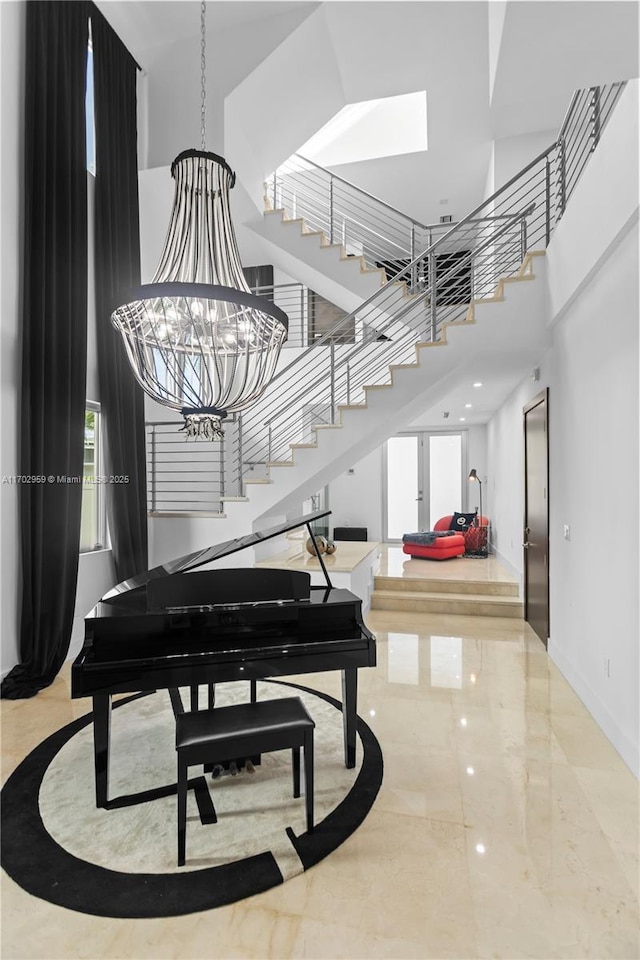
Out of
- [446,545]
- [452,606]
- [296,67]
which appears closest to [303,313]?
[296,67]

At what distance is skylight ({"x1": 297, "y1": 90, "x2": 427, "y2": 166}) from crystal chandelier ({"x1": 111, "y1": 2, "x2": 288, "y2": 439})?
5388 millimetres

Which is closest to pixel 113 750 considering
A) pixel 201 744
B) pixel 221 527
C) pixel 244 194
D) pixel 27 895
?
pixel 27 895

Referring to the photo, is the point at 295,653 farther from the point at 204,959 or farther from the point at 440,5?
the point at 440,5

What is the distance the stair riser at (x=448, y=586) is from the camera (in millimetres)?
5750

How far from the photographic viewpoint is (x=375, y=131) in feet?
22.7

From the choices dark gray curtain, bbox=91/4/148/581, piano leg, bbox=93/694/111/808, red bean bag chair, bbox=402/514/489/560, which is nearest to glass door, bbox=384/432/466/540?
red bean bag chair, bbox=402/514/489/560

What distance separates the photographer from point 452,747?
2832mm

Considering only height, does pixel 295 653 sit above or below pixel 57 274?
below

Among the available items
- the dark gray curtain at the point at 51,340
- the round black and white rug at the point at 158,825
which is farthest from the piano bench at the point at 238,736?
the dark gray curtain at the point at 51,340

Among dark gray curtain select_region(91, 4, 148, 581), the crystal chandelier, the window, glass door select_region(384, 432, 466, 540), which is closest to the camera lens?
the crystal chandelier

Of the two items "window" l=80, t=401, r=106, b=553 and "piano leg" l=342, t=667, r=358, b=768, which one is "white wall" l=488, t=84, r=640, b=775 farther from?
"window" l=80, t=401, r=106, b=553

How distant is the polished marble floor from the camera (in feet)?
5.35

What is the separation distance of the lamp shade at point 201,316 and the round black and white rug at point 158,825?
5.57ft

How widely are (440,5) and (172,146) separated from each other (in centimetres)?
291
